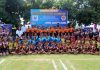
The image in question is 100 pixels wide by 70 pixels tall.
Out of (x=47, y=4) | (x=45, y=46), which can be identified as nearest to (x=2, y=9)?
(x=47, y=4)

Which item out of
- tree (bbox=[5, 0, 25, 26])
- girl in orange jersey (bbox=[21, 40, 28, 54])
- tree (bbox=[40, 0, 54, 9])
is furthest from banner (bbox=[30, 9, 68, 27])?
tree (bbox=[40, 0, 54, 9])

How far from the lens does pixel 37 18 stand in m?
33.2

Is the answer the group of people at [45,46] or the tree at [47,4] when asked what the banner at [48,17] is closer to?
the group of people at [45,46]

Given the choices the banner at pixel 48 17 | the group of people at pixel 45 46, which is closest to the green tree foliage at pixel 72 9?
the banner at pixel 48 17

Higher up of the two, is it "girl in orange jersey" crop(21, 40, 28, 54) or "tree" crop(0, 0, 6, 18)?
"tree" crop(0, 0, 6, 18)

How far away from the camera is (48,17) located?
33.3 meters

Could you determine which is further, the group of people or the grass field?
the group of people

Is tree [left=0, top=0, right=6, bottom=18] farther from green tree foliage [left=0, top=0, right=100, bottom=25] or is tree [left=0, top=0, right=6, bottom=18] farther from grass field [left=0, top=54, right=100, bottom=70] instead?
grass field [left=0, top=54, right=100, bottom=70]

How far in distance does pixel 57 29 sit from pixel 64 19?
219 cm

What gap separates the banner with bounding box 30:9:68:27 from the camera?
33188 millimetres

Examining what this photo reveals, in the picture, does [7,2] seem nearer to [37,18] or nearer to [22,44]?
[37,18]

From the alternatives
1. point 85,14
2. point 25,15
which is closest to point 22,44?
point 85,14

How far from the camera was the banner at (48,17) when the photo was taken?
33.2m

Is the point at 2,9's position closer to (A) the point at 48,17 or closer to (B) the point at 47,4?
(B) the point at 47,4
